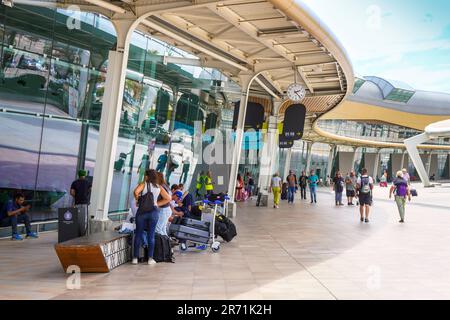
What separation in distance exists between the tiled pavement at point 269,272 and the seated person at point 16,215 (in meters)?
0.34

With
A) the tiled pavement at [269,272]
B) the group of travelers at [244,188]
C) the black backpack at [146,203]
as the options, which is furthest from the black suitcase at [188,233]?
the group of travelers at [244,188]

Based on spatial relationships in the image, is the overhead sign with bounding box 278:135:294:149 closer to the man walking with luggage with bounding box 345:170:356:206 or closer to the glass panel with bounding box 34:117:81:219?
the man walking with luggage with bounding box 345:170:356:206

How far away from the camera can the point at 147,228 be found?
720cm

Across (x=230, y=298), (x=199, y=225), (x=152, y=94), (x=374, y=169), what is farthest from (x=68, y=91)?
(x=374, y=169)

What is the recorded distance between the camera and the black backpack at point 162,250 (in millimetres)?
7500

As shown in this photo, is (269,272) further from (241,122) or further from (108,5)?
(241,122)

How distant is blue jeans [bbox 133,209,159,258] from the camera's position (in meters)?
7.10

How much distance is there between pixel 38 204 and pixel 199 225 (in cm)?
423

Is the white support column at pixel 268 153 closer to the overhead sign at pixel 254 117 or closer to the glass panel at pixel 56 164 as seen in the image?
the overhead sign at pixel 254 117

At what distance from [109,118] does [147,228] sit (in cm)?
333

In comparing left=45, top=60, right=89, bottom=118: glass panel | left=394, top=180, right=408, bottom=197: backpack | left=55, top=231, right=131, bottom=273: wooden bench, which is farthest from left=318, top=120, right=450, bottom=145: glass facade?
left=55, top=231, right=131, bottom=273: wooden bench

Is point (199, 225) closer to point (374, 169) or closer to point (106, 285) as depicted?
point (106, 285)

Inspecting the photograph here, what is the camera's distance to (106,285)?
5820 mm

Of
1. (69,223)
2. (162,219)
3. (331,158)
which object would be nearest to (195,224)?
(162,219)
